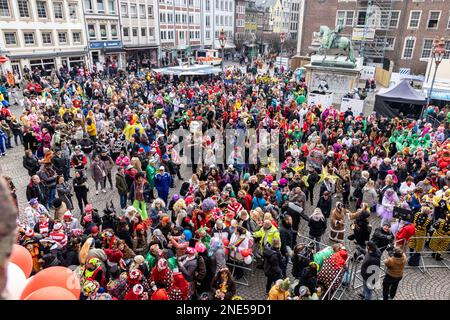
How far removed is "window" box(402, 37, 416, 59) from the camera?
42.4 metres

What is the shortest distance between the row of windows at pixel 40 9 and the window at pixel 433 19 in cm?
4167

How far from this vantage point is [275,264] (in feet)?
22.6

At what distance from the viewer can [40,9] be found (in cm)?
3388

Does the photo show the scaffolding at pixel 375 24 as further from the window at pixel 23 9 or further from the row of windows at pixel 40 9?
the window at pixel 23 9

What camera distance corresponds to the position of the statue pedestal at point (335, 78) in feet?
86.3

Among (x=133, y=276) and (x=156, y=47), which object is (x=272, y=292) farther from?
(x=156, y=47)

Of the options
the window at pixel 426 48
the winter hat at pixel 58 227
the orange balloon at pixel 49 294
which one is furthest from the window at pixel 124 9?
the orange balloon at pixel 49 294

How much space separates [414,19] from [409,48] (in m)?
3.43

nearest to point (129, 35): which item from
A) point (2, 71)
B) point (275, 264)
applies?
point (2, 71)

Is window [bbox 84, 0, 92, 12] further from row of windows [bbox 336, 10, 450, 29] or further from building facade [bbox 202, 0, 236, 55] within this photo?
row of windows [bbox 336, 10, 450, 29]

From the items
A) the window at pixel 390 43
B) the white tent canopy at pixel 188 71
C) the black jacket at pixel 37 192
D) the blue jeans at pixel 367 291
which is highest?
the window at pixel 390 43

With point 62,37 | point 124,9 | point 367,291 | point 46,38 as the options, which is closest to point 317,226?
point 367,291

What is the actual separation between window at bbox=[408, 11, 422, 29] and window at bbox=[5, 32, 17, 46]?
4484cm

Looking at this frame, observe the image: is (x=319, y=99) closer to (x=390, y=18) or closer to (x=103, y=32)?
(x=390, y=18)
